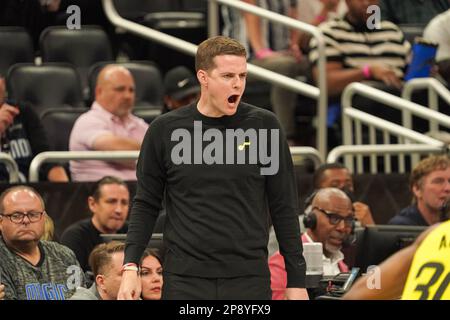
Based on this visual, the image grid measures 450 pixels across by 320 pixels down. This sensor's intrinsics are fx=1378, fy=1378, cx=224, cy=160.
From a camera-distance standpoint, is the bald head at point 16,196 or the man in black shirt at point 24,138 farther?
the man in black shirt at point 24,138

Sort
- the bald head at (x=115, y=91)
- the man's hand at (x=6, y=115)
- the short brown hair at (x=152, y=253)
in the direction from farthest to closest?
the bald head at (x=115, y=91) < the man's hand at (x=6, y=115) < the short brown hair at (x=152, y=253)

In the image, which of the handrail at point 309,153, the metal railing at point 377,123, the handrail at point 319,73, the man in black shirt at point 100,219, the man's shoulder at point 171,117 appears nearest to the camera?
the man's shoulder at point 171,117

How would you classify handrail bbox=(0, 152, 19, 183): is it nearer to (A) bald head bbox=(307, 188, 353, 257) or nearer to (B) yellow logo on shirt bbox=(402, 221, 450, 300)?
(A) bald head bbox=(307, 188, 353, 257)

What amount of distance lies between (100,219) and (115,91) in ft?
5.27

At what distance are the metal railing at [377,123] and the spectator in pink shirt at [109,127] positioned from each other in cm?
163

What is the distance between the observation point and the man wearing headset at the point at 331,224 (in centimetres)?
825

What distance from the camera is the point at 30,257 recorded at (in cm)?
745

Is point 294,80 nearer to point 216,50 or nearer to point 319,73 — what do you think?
point 319,73

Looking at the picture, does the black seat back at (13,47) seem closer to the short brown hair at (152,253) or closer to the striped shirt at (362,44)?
the striped shirt at (362,44)

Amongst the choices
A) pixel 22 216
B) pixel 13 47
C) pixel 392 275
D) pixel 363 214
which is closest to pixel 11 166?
pixel 22 216

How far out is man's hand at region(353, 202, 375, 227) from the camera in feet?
31.1

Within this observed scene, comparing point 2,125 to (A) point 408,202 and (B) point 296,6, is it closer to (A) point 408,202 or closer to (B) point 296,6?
(A) point 408,202

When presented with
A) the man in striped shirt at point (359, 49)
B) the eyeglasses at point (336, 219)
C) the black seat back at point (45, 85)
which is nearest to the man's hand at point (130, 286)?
the eyeglasses at point (336, 219)

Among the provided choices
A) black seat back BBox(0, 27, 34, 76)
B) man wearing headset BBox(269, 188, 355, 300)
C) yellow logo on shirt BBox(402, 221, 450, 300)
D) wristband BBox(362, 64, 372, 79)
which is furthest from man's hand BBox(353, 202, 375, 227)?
yellow logo on shirt BBox(402, 221, 450, 300)
